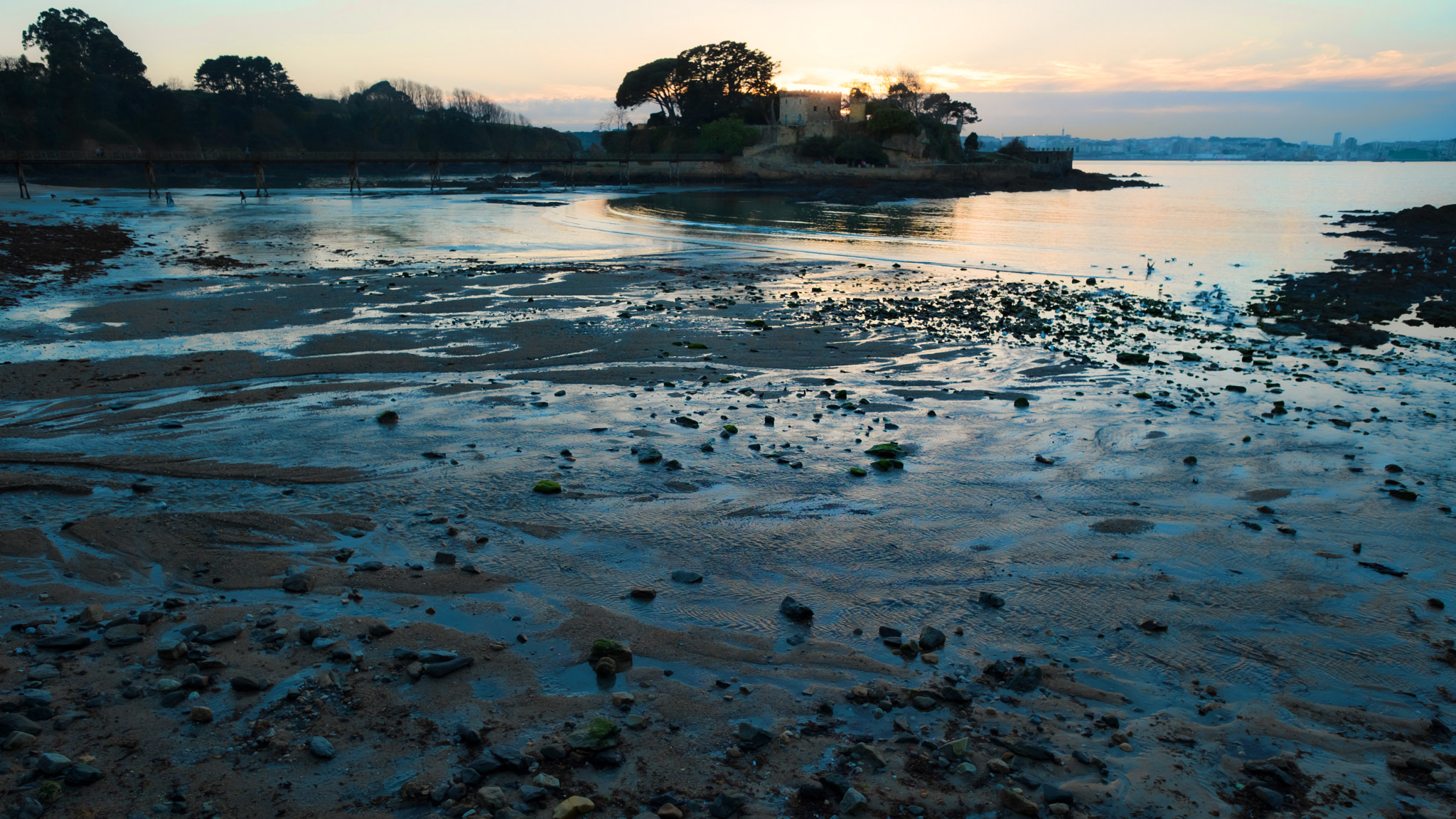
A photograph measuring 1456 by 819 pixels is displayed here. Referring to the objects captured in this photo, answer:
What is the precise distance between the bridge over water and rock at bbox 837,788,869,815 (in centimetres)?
6668

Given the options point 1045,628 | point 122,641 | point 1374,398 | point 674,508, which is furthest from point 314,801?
point 1374,398

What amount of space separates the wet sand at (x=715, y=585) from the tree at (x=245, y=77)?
12737cm

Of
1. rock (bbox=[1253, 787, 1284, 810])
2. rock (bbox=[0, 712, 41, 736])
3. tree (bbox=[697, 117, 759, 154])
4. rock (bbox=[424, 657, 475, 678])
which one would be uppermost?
tree (bbox=[697, 117, 759, 154])

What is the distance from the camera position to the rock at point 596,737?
407 cm

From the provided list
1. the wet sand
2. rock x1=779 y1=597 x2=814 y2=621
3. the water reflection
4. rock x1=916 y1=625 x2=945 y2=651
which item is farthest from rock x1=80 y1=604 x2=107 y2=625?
the water reflection

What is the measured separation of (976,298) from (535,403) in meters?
12.9

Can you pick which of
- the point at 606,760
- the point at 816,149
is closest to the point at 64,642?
the point at 606,760

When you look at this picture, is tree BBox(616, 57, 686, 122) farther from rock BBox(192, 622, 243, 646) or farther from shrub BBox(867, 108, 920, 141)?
rock BBox(192, 622, 243, 646)

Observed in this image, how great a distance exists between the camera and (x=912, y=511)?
24.0ft

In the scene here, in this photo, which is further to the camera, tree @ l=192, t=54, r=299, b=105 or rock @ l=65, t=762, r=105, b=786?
tree @ l=192, t=54, r=299, b=105

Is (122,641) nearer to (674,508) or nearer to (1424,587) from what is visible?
(674,508)

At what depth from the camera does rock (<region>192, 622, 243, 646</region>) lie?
480 centimetres

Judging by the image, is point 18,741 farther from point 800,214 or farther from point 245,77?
point 245,77

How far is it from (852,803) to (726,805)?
1.96 feet
